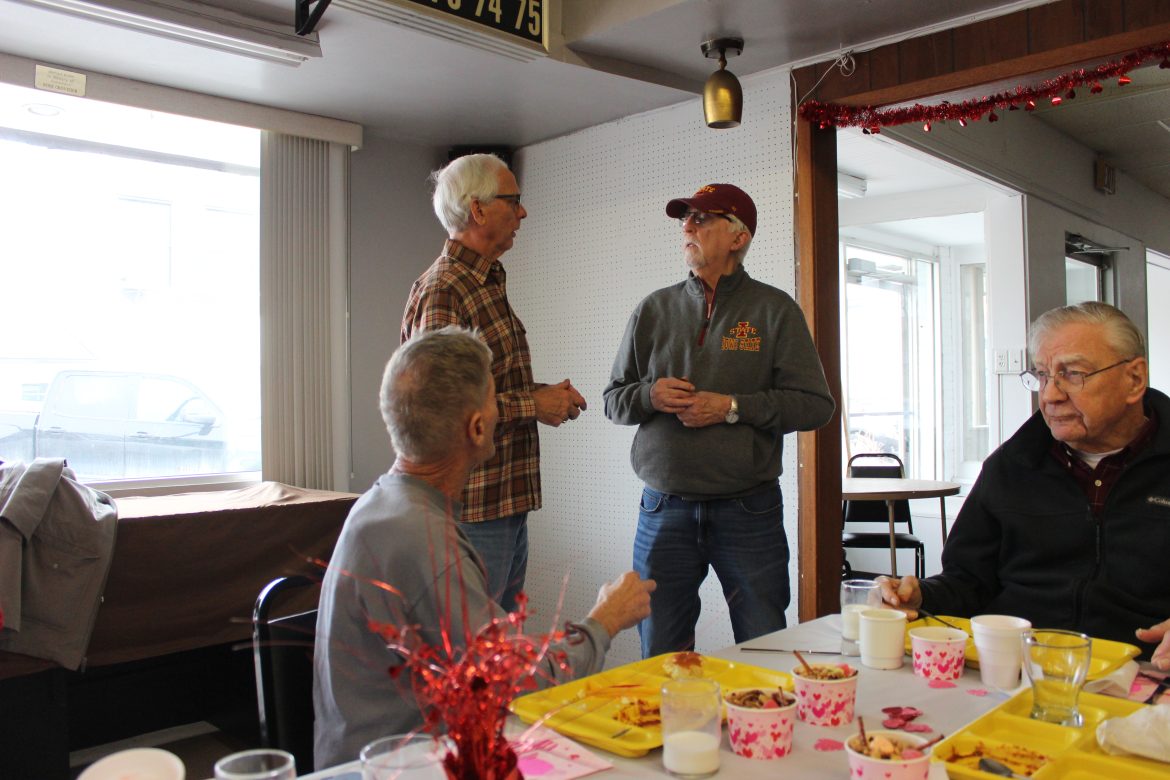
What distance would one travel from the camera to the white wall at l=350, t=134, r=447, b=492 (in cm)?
455

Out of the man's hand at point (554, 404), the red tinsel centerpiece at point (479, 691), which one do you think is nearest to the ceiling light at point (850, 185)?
the man's hand at point (554, 404)

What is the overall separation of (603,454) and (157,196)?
2.27 m

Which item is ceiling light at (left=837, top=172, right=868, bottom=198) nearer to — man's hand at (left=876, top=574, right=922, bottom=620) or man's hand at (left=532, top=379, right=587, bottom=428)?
man's hand at (left=532, top=379, right=587, bottom=428)

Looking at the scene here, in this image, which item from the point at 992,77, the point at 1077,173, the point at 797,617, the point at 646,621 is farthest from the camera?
the point at 1077,173

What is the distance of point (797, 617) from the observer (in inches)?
142

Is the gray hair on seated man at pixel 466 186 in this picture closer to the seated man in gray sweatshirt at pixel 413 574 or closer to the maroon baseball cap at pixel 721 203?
the maroon baseball cap at pixel 721 203

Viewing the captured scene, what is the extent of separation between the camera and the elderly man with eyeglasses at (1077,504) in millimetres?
1834

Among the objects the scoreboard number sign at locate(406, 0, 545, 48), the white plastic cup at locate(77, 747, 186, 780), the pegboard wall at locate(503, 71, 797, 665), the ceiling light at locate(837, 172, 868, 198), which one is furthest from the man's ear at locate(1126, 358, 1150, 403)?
the ceiling light at locate(837, 172, 868, 198)

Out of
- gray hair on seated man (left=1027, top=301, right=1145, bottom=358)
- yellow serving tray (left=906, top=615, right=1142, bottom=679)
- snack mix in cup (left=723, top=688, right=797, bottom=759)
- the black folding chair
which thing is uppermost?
gray hair on seated man (left=1027, top=301, right=1145, bottom=358)

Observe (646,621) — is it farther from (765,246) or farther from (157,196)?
(157,196)

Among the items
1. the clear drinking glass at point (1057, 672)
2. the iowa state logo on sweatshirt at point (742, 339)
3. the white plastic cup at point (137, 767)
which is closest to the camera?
the white plastic cup at point (137, 767)

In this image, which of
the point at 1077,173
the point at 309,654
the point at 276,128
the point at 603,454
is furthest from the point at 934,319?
the point at 309,654

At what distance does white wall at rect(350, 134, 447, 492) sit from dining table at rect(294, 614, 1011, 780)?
3105mm

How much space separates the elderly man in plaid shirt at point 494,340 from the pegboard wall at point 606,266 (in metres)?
1.46
